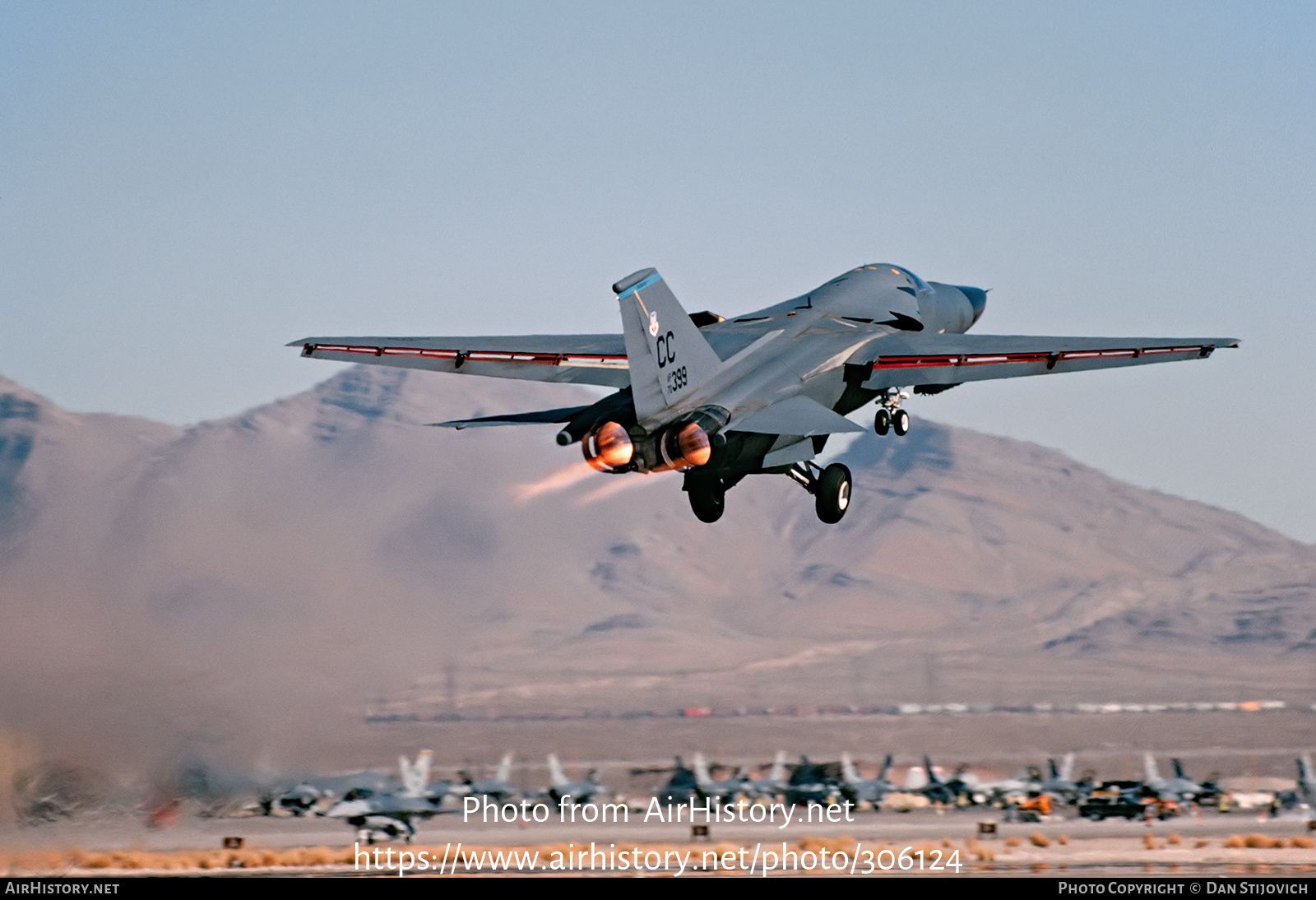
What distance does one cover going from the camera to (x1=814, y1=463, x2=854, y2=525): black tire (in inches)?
1278

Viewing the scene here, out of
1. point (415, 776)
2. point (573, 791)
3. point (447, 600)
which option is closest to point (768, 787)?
point (573, 791)

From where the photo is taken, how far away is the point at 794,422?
30.0 meters

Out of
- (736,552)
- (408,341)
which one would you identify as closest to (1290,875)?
(408,341)

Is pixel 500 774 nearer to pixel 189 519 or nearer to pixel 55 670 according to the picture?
pixel 189 519

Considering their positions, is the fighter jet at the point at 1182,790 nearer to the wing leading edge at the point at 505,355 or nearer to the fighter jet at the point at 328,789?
the fighter jet at the point at 328,789

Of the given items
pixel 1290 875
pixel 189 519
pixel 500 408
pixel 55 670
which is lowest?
pixel 1290 875

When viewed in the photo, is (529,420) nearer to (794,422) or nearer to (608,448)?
(608,448)

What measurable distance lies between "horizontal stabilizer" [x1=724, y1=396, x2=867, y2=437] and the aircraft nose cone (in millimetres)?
11609

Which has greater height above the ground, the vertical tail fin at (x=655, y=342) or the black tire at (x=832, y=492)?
the vertical tail fin at (x=655, y=342)

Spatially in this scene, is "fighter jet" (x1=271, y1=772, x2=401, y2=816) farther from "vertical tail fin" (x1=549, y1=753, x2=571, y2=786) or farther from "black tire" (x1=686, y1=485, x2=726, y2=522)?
"black tire" (x1=686, y1=485, x2=726, y2=522)

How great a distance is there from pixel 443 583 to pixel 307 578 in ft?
32.0

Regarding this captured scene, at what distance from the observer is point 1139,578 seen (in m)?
194

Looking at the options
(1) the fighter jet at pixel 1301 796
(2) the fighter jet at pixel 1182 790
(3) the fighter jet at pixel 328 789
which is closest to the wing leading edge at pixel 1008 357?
(3) the fighter jet at pixel 328 789

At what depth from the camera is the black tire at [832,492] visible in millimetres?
32469
